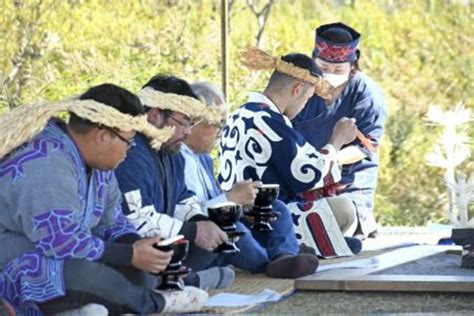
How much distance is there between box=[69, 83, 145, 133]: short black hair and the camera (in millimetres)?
5078

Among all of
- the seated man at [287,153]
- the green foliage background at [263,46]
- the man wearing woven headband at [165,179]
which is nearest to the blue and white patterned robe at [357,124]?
the seated man at [287,153]

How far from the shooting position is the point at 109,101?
202 inches

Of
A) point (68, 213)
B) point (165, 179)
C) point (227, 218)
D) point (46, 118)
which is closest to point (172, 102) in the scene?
point (165, 179)

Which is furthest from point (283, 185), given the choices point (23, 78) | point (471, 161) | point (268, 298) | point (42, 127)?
point (471, 161)

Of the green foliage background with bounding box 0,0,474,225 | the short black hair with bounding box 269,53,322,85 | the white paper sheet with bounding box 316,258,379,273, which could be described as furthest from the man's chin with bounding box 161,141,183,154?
the green foliage background with bounding box 0,0,474,225

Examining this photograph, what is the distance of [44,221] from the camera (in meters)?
4.84

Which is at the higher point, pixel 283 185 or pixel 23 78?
pixel 23 78

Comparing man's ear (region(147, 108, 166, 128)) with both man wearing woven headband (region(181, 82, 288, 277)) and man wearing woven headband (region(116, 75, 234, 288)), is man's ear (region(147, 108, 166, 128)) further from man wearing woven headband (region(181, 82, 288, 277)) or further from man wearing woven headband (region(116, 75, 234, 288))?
man wearing woven headband (region(181, 82, 288, 277))

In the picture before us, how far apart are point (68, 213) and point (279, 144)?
83.5 inches

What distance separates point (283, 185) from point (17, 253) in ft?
7.29

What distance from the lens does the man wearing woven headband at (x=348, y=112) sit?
7.95 m

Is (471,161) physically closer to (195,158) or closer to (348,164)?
(348,164)

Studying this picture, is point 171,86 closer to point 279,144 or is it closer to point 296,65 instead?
point 279,144

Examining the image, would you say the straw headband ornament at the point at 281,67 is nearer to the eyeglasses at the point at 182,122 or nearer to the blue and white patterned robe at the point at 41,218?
the eyeglasses at the point at 182,122
